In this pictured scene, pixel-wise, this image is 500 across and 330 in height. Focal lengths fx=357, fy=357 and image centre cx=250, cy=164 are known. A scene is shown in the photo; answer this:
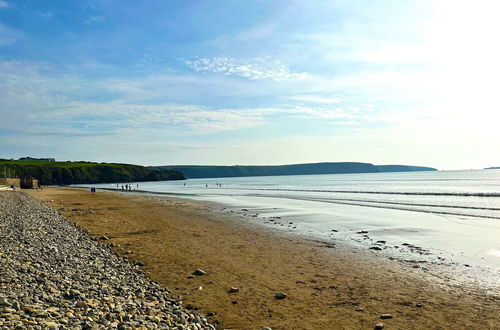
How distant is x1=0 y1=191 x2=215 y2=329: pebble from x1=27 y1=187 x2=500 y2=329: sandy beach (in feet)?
2.78

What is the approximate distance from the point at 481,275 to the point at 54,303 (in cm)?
1247

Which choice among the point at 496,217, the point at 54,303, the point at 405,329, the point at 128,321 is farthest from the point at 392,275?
the point at 496,217

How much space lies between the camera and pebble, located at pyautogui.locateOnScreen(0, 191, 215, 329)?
623 cm

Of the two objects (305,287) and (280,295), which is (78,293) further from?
(305,287)

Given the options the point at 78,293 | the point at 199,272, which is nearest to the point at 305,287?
the point at 199,272

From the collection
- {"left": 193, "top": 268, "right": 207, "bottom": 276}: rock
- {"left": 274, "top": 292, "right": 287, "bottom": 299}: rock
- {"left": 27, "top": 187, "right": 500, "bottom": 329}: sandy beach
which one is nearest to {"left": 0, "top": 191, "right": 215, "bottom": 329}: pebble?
{"left": 27, "top": 187, "right": 500, "bottom": 329}: sandy beach

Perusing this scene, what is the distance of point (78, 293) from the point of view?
7812mm

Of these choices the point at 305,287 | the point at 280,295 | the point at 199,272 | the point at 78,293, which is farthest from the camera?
the point at 199,272

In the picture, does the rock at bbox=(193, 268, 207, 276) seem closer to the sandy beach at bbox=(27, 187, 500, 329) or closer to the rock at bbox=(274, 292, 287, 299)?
the sandy beach at bbox=(27, 187, 500, 329)

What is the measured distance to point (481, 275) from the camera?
11.8m

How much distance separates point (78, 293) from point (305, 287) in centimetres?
606

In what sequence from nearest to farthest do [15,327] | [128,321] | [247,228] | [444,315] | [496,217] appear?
[15,327]
[128,321]
[444,315]
[247,228]
[496,217]

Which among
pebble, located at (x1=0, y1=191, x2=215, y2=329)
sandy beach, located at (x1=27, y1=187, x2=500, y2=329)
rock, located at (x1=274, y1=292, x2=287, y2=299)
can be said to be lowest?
sandy beach, located at (x1=27, y1=187, x2=500, y2=329)

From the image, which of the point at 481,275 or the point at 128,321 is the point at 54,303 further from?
the point at 481,275
